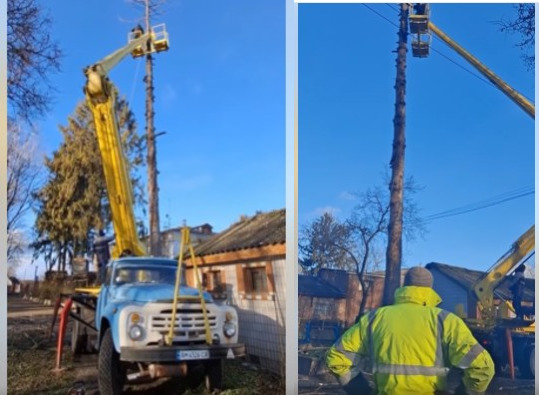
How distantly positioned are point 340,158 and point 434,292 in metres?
1.55

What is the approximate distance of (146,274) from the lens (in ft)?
18.6

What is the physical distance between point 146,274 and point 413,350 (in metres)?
2.61

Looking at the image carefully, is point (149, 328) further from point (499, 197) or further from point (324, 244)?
point (499, 197)

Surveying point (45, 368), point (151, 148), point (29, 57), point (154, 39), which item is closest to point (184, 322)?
point (45, 368)

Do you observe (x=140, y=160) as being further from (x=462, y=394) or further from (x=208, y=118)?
(x=462, y=394)

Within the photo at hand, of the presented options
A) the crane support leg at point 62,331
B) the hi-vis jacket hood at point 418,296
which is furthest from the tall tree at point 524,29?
the crane support leg at point 62,331

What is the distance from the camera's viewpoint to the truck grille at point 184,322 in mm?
5090

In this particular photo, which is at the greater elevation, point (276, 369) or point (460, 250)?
point (460, 250)

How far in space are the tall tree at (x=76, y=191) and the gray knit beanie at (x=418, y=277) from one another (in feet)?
8.97

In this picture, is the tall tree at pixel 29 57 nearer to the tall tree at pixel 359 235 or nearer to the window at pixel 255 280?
the window at pixel 255 280

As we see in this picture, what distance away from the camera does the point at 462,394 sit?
5.16 m

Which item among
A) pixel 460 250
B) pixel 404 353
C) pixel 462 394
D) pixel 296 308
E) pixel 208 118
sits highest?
pixel 208 118

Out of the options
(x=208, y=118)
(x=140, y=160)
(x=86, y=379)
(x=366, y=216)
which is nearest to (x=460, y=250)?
(x=366, y=216)

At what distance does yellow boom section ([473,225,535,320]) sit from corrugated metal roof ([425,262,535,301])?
0.06 m
